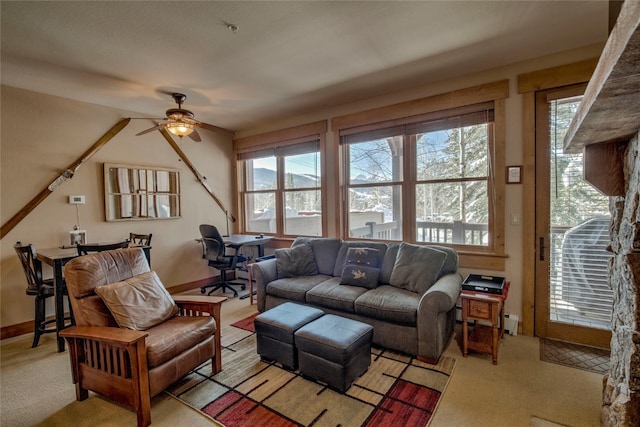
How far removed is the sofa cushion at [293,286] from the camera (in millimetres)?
3264

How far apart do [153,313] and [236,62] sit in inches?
93.7

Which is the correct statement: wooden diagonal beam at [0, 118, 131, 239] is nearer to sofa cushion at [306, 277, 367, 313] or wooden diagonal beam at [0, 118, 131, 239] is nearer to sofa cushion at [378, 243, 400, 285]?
sofa cushion at [306, 277, 367, 313]

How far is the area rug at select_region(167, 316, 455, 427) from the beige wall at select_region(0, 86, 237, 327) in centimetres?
262

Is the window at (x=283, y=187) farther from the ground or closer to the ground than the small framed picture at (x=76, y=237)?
farther from the ground

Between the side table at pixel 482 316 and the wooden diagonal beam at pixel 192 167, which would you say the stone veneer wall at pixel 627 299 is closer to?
the side table at pixel 482 316

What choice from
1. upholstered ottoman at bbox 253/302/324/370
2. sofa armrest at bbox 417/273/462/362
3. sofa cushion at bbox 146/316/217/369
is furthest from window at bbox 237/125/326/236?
sofa cushion at bbox 146/316/217/369

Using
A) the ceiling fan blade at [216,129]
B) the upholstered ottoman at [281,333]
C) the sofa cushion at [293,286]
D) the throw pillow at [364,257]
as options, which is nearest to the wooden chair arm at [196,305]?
the upholstered ottoman at [281,333]

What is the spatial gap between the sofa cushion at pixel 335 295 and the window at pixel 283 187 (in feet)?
4.79

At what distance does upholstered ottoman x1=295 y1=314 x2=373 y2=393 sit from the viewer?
2.10 metres

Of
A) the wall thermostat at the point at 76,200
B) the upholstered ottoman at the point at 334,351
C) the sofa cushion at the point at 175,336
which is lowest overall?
the upholstered ottoman at the point at 334,351

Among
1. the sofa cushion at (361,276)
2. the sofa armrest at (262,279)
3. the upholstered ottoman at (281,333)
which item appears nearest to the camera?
the upholstered ottoman at (281,333)

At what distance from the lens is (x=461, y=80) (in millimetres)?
3264

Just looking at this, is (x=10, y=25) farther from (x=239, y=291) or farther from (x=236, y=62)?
(x=239, y=291)

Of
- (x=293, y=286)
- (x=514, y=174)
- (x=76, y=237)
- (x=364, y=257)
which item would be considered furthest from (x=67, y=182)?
(x=514, y=174)
